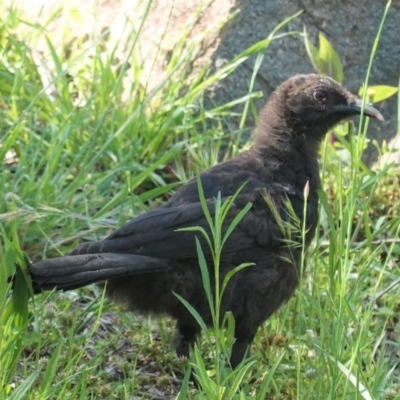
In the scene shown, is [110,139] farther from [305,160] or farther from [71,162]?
[305,160]

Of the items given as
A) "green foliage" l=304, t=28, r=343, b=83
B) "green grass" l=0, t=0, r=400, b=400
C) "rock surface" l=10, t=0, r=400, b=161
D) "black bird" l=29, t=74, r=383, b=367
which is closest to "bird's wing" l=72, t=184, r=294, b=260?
"black bird" l=29, t=74, r=383, b=367

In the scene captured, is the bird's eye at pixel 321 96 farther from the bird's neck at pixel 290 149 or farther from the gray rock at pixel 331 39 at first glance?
the gray rock at pixel 331 39

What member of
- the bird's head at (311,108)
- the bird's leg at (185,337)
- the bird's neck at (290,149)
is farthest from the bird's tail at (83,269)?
the bird's head at (311,108)

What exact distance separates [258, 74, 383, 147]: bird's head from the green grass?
0.14m

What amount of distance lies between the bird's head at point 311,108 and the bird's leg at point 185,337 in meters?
1.16

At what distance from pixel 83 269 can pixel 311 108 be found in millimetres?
1733

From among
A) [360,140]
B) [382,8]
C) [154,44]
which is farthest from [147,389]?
[382,8]

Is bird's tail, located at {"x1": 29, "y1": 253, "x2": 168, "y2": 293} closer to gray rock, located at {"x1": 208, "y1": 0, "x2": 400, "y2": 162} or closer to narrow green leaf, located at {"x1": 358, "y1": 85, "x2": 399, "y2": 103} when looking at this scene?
narrow green leaf, located at {"x1": 358, "y1": 85, "x2": 399, "y2": 103}

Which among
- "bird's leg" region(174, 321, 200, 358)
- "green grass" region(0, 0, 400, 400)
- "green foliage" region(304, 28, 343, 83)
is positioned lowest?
"bird's leg" region(174, 321, 200, 358)

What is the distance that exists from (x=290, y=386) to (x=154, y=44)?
3267 millimetres

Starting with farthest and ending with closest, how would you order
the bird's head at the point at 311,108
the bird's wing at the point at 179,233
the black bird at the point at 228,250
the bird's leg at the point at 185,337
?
the bird's head at the point at 311,108 < the bird's leg at the point at 185,337 < the bird's wing at the point at 179,233 < the black bird at the point at 228,250

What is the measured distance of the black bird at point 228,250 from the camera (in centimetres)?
426

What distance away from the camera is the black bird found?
4262mm

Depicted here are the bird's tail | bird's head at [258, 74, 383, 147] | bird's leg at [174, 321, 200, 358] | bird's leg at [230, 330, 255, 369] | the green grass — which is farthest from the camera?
bird's head at [258, 74, 383, 147]
